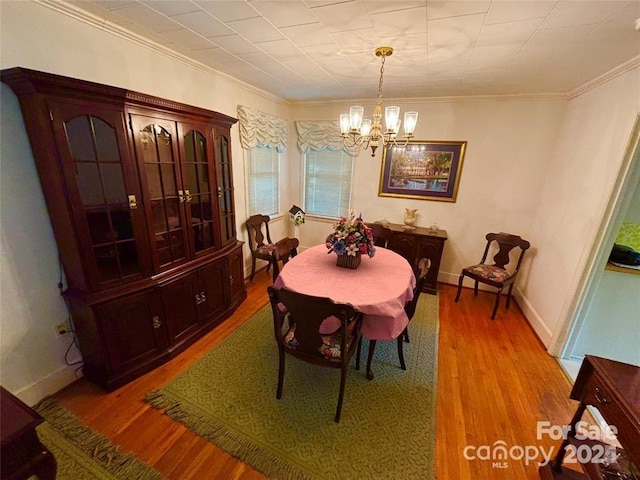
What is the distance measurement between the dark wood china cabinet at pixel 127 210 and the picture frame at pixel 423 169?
7.41ft

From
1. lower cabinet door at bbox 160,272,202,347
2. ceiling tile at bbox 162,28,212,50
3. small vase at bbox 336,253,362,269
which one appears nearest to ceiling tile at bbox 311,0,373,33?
ceiling tile at bbox 162,28,212,50

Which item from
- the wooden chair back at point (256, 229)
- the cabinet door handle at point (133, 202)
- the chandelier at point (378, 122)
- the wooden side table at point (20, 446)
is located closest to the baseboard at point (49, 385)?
the wooden side table at point (20, 446)

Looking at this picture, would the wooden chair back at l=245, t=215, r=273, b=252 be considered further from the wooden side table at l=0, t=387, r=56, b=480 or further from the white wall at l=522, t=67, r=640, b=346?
the white wall at l=522, t=67, r=640, b=346

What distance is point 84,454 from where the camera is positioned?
1476 mm

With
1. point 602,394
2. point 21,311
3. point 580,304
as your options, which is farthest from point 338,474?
point 580,304

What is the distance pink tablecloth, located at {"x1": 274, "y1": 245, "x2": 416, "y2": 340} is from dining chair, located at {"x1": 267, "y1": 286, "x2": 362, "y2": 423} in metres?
0.12

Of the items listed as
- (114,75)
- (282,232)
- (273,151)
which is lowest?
(282,232)

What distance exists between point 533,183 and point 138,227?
165 inches

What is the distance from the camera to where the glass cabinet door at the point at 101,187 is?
1.51m

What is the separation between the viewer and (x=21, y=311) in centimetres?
162

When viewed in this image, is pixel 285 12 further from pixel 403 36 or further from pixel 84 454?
pixel 84 454

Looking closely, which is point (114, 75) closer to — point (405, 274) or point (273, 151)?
point (273, 151)

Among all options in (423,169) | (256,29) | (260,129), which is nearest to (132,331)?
(256,29)

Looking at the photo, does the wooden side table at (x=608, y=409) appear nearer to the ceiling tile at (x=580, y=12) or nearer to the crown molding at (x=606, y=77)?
the ceiling tile at (x=580, y=12)
